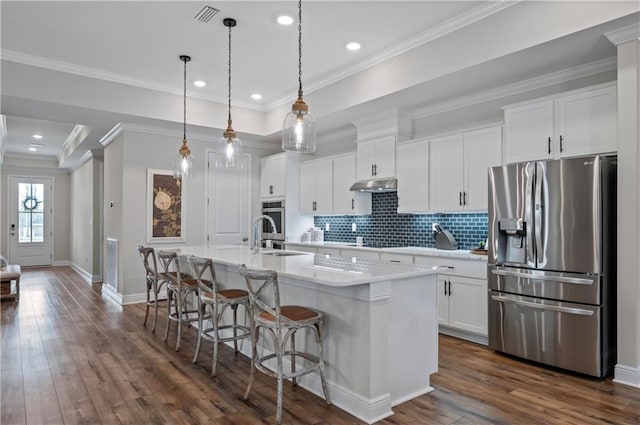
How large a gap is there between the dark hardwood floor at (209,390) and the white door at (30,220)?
24.9 feet

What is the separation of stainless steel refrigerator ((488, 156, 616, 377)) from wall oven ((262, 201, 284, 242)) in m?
3.71

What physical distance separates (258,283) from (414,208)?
7.48 ft

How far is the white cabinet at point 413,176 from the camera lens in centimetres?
468

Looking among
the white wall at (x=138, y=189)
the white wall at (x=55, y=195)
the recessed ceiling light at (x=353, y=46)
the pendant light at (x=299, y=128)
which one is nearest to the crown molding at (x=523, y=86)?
the recessed ceiling light at (x=353, y=46)

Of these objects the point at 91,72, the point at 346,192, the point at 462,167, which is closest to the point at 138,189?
the point at 91,72

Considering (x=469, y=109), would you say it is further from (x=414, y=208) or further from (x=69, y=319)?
(x=69, y=319)

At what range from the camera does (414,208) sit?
480 centimetres

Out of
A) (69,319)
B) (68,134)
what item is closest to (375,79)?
(69,319)

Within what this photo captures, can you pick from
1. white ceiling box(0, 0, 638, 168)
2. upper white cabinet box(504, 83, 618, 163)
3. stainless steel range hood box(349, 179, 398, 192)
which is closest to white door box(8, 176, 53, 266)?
white ceiling box(0, 0, 638, 168)

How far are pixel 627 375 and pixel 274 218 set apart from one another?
5.07 metres

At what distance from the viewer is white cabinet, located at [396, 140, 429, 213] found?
184 inches

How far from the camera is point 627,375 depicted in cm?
294

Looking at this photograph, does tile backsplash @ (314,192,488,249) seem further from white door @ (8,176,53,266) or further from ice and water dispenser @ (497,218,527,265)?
white door @ (8,176,53,266)

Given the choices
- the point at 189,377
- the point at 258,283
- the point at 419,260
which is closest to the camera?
the point at 189,377
